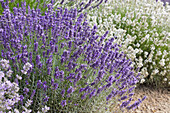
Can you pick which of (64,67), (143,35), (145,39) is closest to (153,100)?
(145,39)

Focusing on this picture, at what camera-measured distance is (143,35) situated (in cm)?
380

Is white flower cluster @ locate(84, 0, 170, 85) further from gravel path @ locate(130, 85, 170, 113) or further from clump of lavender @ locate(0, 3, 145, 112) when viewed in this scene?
clump of lavender @ locate(0, 3, 145, 112)

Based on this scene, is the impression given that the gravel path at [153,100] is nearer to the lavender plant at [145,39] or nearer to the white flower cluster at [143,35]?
the lavender plant at [145,39]

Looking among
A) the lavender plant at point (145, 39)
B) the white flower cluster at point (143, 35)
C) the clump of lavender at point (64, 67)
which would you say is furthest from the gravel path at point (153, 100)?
the clump of lavender at point (64, 67)

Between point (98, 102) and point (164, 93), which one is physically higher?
point (98, 102)

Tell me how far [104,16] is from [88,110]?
105 inches

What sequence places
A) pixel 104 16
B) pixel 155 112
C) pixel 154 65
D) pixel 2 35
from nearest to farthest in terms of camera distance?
1. pixel 2 35
2. pixel 155 112
3. pixel 154 65
4. pixel 104 16

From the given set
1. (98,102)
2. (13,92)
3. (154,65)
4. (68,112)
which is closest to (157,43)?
(154,65)

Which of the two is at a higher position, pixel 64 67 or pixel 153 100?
pixel 64 67

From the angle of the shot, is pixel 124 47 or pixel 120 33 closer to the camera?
pixel 124 47

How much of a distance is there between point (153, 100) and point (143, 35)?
126 centimetres

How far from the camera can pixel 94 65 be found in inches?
79.0

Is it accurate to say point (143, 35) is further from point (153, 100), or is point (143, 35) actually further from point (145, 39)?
point (153, 100)

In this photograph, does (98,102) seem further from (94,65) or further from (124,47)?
(124,47)
